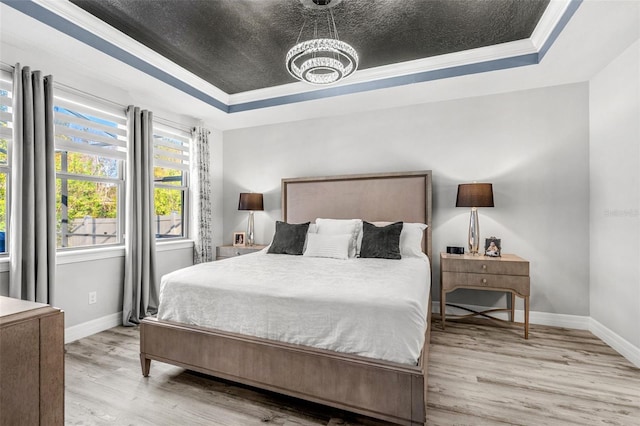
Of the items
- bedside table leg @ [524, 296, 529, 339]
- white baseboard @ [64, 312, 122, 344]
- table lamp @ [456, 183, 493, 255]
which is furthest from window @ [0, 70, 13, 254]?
bedside table leg @ [524, 296, 529, 339]

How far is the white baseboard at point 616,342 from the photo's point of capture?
2.45 meters

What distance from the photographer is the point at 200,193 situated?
174 inches

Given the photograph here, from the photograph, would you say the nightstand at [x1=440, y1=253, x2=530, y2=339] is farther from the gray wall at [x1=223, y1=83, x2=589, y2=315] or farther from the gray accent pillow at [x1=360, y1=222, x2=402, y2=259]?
the gray accent pillow at [x1=360, y1=222, x2=402, y2=259]

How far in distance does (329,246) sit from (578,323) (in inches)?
105

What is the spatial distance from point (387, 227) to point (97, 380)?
269 cm

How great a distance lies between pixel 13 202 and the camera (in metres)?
2.44

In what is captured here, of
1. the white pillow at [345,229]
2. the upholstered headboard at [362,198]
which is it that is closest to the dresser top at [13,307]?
the white pillow at [345,229]

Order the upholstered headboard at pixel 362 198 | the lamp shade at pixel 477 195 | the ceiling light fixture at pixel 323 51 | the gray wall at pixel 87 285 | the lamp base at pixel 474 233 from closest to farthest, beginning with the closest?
the ceiling light fixture at pixel 323 51 < the gray wall at pixel 87 285 < the lamp shade at pixel 477 195 < the lamp base at pixel 474 233 < the upholstered headboard at pixel 362 198

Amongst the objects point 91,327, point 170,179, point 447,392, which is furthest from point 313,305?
point 170,179

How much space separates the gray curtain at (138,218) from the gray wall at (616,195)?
4.59 meters

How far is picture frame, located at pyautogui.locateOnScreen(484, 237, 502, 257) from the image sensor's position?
3213 mm

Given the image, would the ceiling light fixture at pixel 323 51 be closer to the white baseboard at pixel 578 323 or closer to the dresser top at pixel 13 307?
the dresser top at pixel 13 307

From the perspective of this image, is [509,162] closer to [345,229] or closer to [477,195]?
[477,195]

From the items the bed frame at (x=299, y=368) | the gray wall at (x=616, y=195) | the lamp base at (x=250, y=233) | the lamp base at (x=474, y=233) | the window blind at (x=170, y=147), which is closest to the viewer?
the bed frame at (x=299, y=368)
